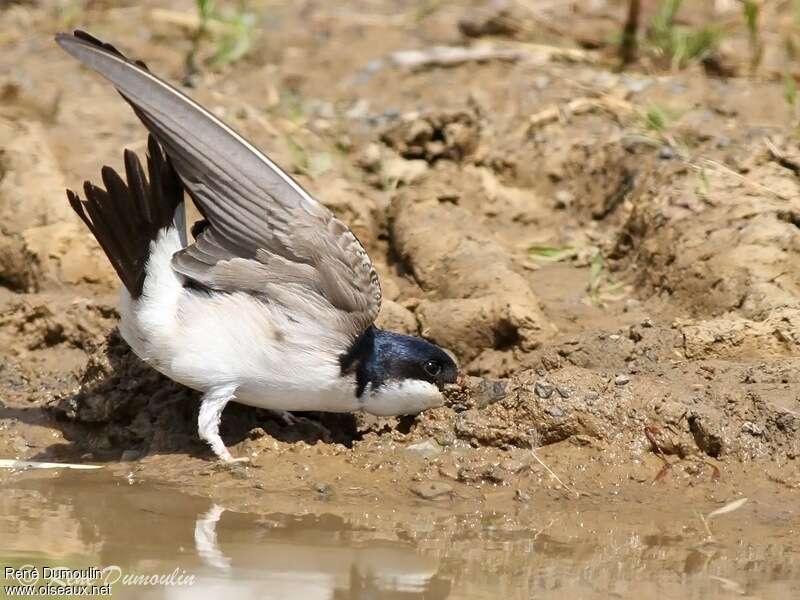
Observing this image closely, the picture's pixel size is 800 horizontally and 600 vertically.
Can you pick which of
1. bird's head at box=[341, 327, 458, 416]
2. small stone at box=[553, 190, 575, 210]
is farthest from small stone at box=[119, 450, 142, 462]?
small stone at box=[553, 190, 575, 210]

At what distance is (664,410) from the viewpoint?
5.20m

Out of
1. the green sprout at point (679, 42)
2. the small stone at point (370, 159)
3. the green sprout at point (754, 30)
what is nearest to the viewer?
the small stone at point (370, 159)

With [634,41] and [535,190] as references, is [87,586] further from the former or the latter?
[634,41]

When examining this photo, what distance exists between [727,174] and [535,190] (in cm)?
111

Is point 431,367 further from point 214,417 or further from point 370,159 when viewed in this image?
point 370,159

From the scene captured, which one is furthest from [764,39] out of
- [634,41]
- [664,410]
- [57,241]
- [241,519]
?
[241,519]

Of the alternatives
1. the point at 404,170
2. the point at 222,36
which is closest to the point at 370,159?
the point at 404,170

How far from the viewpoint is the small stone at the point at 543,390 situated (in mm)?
5301

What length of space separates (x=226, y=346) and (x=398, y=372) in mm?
673

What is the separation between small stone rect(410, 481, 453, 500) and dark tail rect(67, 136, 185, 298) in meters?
1.28

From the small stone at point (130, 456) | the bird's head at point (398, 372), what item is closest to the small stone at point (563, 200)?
the bird's head at point (398, 372)

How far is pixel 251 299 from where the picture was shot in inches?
207

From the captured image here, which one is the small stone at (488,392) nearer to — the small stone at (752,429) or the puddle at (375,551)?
the puddle at (375,551)

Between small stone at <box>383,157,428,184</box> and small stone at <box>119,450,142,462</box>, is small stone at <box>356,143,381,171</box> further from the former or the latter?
small stone at <box>119,450,142,462</box>
